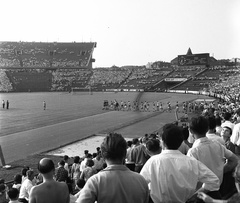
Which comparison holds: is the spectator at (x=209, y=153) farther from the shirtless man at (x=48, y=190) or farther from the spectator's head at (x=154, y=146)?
the shirtless man at (x=48, y=190)

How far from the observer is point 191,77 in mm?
92625

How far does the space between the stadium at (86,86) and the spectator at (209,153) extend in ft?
72.4

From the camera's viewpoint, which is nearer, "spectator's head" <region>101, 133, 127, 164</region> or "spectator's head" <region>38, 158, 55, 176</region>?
"spectator's head" <region>101, 133, 127, 164</region>

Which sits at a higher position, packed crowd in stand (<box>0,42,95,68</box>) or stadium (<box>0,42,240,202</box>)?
packed crowd in stand (<box>0,42,95,68</box>)

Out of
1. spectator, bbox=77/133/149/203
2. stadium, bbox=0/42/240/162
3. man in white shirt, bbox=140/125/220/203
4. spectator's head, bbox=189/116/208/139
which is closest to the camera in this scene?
spectator, bbox=77/133/149/203

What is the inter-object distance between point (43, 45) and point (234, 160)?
122895 mm

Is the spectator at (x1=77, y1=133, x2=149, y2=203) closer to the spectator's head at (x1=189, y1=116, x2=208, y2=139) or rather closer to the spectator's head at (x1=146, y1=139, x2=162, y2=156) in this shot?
the spectator's head at (x1=189, y1=116, x2=208, y2=139)

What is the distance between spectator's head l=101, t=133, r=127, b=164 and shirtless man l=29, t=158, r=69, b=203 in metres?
1.11

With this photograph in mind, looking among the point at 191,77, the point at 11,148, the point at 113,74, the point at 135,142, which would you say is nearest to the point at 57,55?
the point at 113,74

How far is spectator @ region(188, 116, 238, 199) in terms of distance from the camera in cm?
471

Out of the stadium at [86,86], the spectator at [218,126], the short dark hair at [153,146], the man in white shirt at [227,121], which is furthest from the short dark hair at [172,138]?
the stadium at [86,86]

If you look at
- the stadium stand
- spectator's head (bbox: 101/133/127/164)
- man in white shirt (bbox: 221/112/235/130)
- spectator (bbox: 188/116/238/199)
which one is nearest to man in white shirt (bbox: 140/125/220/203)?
spectator's head (bbox: 101/133/127/164)

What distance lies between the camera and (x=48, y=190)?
416cm

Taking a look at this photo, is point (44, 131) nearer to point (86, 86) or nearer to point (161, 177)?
point (161, 177)
